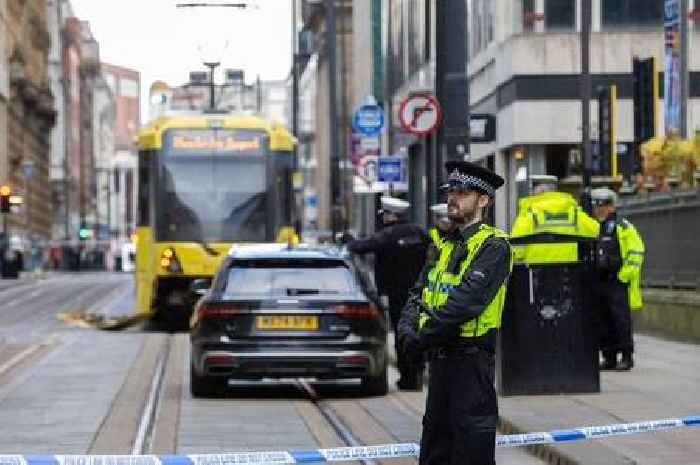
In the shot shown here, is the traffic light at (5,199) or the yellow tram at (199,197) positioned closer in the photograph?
the yellow tram at (199,197)

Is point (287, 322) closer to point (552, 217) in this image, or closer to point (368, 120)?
point (552, 217)

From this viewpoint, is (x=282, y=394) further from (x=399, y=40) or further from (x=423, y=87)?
(x=399, y=40)

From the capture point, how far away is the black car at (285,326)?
17625 millimetres

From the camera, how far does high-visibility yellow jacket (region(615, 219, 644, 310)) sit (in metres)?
20.1

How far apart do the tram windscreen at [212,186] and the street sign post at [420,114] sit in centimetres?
782

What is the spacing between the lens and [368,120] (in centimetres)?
3662

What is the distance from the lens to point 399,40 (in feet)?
216

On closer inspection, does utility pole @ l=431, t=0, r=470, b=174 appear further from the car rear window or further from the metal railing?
the metal railing

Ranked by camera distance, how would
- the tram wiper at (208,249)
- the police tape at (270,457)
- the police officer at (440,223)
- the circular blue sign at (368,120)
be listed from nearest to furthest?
the police tape at (270,457)
the police officer at (440,223)
the tram wiper at (208,249)
the circular blue sign at (368,120)

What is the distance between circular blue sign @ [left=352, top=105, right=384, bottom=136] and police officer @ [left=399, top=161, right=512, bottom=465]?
27.7m

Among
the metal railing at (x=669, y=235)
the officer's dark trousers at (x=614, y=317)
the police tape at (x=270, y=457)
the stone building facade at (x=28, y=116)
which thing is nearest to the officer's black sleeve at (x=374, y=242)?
the officer's dark trousers at (x=614, y=317)

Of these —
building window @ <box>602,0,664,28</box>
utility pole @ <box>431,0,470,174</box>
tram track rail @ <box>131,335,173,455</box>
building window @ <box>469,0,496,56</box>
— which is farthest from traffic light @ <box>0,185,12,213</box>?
utility pole @ <box>431,0,470,174</box>

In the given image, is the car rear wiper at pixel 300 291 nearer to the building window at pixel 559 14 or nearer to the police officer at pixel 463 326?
the police officer at pixel 463 326

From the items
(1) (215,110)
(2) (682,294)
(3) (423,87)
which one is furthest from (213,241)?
(3) (423,87)
